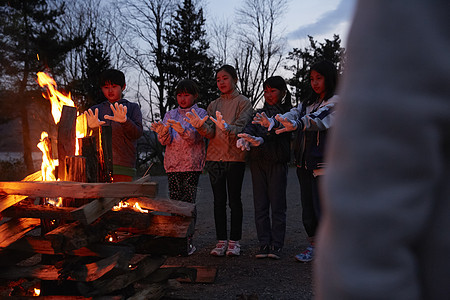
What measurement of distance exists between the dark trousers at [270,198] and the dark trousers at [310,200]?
280mm

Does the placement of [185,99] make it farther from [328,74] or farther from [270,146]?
[328,74]

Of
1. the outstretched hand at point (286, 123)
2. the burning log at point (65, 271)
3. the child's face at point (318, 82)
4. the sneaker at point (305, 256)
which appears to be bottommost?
the sneaker at point (305, 256)

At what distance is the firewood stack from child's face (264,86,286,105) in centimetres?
219

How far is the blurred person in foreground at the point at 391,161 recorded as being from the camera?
532mm

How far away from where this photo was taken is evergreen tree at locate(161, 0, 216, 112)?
22109 millimetres

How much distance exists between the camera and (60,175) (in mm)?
2912

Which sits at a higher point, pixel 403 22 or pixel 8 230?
pixel 403 22

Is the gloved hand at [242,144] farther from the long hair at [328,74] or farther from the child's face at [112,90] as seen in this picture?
the child's face at [112,90]

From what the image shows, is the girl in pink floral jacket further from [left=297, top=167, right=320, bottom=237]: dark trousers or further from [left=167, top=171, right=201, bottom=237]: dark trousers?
[left=297, top=167, right=320, bottom=237]: dark trousers

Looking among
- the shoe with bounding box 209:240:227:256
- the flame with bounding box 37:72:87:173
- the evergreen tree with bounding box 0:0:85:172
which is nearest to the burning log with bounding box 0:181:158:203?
the flame with bounding box 37:72:87:173

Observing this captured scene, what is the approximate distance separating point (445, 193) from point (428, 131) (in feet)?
0.40

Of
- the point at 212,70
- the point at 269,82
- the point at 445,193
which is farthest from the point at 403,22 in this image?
the point at 212,70

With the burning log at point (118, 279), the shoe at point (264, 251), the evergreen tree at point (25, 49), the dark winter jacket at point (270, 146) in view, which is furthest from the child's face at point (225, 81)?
the evergreen tree at point (25, 49)

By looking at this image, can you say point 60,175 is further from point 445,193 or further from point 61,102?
point 445,193
